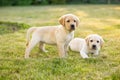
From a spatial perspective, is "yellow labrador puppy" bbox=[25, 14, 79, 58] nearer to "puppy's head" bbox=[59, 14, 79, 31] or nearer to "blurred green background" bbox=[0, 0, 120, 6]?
"puppy's head" bbox=[59, 14, 79, 31]

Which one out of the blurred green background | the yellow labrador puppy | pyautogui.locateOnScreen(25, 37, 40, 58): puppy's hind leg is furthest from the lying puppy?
the blurred green background

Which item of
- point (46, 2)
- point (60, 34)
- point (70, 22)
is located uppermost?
point (70, 22)

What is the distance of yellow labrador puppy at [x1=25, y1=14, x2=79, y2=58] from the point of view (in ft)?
18.7

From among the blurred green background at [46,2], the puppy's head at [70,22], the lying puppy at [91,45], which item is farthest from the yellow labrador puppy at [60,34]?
the blurred green background at [46,2]

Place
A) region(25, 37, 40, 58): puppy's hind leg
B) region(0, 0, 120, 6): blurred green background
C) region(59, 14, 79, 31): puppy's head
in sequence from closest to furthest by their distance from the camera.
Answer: region(59, 14, 79, 31): puppy's head, region(25, 37, 40, 58): puppy's hind leg, region(0, 0, 120, 6): blurred green background

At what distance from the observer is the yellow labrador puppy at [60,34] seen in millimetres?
5713

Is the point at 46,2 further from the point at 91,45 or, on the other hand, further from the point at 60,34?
the point at 91,45

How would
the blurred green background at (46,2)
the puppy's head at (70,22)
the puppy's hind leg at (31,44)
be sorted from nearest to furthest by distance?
1. the puppy's head at (70,22)
2. the puppy's hind leg at (31,44)
3. the blurred green background at (46,2)

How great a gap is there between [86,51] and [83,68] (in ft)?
3.94

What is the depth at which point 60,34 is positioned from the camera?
5805 mm

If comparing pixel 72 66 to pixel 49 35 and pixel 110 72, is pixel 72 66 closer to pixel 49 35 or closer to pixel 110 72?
pixel 110 72

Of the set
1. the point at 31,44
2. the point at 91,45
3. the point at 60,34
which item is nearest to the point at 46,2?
the point at 31,44

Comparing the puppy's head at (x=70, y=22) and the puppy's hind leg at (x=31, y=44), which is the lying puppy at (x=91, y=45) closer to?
the puppy's head at (x=70, y=22)

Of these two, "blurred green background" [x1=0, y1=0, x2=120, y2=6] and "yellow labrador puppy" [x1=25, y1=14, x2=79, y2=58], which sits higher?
"yellow labrador puppy" [x1=25, y1=14, x2=79, y2=58]
